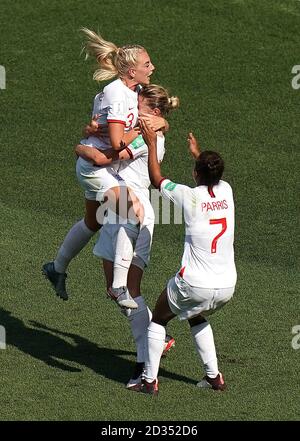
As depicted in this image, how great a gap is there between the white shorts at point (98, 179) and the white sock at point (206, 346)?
137 cm

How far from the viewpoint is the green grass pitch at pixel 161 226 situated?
30.0ft

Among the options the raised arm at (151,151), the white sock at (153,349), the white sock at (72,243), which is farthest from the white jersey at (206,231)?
the white sock at (72,243)

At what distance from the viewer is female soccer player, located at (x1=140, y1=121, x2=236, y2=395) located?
8.66 metres

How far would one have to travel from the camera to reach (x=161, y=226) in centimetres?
1330

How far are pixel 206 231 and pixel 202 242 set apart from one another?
87 millimetres

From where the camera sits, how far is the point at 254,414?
8.68 metres

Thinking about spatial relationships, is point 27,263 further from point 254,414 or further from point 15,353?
point 254,414

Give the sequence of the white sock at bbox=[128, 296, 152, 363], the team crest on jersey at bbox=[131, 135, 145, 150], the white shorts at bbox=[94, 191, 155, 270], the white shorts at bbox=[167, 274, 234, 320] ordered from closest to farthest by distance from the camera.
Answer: the white shorts at bbox=[167, 274, 234, 320]
the white sock at bbox=[128, 296, 152, 363]
the team crest on jersey at bbox=[131, 135, 145, 150]
the white shorts at bbox=[94, 191, 155, 270]

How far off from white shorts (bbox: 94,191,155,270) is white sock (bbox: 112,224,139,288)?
0.07 meters

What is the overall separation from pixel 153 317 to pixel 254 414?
1.03 metres

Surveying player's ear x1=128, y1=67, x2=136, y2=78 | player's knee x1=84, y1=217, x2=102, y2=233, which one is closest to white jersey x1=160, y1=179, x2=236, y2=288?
player's ear x1=128, y1=67, x2=136, y2=78

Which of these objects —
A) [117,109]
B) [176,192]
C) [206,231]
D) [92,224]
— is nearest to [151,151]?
[176,192]

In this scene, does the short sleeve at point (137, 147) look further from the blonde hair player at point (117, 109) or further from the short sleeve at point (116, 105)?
the short sleeve at point (116, 105)

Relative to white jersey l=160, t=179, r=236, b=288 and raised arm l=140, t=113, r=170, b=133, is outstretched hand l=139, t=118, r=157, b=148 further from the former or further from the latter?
white jersey l=160, t=179, r=236, b=288
